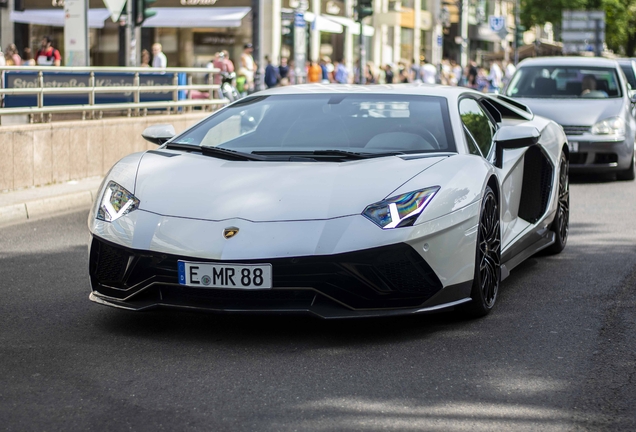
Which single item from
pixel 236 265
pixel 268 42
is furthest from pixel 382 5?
pixel 236 265

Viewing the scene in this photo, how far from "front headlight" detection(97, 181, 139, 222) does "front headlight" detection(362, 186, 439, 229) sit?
114 cm

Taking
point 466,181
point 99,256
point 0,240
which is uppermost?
point 466,181

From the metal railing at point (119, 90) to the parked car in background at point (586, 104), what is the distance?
4.69 metres

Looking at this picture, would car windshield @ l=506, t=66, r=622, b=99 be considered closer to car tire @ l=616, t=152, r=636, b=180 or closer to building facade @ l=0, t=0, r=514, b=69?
car tire @ l=616, t=152, r=636, b=180

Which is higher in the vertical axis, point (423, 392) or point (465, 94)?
point (465, 94)

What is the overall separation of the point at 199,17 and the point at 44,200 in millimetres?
32249

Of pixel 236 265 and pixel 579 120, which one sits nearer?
pixel 236 265

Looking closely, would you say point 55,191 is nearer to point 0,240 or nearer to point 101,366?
point 0,240

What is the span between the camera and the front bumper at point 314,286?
463 cm

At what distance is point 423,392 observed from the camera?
4062mm

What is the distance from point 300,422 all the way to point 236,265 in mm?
1099

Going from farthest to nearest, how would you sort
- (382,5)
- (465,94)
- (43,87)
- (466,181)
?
(382,5), (43,87), (465,94), (466,181)

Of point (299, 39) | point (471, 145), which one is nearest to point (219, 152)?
point (471, 145)

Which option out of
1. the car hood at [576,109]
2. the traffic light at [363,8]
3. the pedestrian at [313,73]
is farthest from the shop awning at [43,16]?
the car hood at [576,109]
